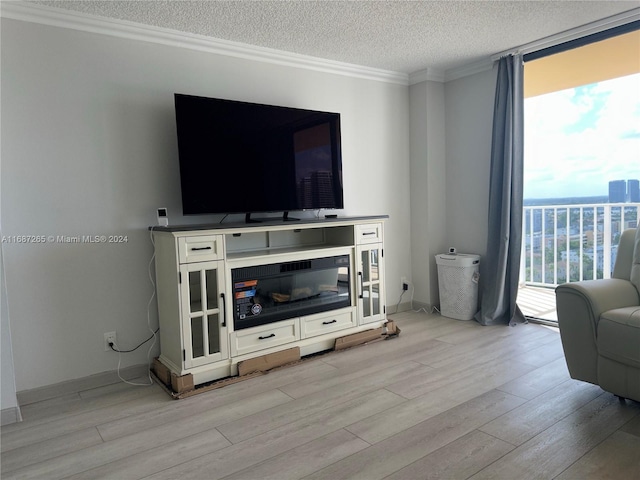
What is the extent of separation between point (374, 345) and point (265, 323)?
93 cm

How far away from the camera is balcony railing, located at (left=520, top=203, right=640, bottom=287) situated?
4.16 meters

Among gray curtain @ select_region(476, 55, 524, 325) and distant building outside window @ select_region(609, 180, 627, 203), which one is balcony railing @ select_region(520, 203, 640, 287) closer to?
distant building outside window @ select_region(609, 180, 627, 203)

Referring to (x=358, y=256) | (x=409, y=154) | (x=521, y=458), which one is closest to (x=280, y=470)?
(x=521, y=458)

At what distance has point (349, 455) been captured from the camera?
73.1 inches

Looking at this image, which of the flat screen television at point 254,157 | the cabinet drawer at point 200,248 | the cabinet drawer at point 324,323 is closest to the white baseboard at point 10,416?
the cabinet drawer at point 200,248

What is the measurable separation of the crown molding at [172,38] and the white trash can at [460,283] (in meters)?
1.81

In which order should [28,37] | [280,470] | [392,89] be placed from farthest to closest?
[392,89] < [28,37] < [280,470]

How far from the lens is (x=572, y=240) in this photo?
179 inches

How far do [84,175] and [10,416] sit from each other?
4.52 ft

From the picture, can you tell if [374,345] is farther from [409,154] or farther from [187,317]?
[409,154]

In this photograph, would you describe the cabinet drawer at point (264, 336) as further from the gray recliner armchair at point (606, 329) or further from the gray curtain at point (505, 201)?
the gray curtain at point (505, 201)

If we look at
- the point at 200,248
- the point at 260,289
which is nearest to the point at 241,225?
the point at 200,248

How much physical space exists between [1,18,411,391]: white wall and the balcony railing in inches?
132

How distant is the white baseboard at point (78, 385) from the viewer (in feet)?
8.23
